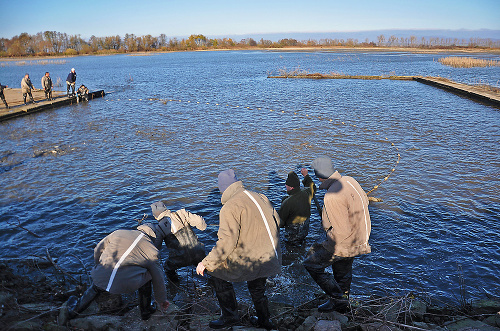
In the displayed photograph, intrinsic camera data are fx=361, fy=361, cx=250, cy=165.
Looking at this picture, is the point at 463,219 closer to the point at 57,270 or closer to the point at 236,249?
the point at 236,249

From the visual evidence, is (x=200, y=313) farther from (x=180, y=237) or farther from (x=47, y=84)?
(x=47, y=84)

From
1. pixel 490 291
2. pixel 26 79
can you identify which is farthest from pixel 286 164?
pixel 26 79

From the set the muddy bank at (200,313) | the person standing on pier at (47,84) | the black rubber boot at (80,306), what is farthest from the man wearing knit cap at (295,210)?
the person standing on pier at (47,84)

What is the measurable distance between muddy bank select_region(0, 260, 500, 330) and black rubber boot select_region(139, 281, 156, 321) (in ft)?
0.27

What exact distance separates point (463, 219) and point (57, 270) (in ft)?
29.2

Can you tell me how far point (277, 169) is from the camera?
487 inches

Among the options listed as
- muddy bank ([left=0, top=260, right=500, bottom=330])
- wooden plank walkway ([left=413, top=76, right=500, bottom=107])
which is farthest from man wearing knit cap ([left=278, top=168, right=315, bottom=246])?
wooden plank walkway ([left=413, top=76, right=500, bottom=107])

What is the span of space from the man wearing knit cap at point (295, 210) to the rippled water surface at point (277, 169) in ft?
1.33

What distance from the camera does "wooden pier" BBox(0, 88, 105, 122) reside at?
2026 centimetres

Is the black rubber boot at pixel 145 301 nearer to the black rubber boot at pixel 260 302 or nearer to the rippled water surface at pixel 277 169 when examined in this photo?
the black rubber boot at pixel 260 302

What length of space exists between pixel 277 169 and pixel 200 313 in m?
7.59

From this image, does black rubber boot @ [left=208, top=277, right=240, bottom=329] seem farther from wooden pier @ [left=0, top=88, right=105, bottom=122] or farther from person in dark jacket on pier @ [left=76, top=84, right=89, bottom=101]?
person in dark jacket on pier @ [left=76, top=84, right=89, bottom=101]

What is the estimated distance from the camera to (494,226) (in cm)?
832

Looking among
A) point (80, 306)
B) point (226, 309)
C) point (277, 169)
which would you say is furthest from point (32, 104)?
point (226, 309)
